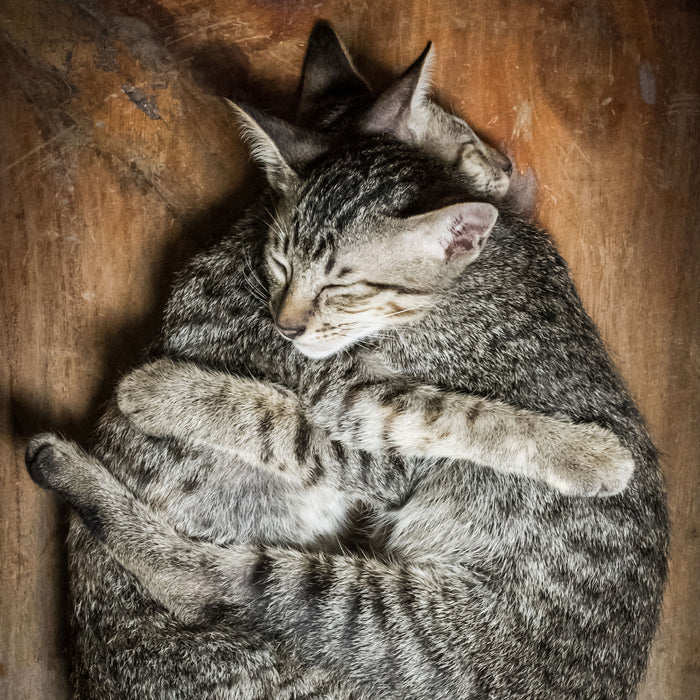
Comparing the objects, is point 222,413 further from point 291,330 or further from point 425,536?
point 425,536

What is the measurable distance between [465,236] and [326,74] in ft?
2.61

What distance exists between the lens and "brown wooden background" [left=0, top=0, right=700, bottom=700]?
7.46ft

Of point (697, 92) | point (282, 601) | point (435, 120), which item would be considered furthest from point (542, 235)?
point (282, 601)

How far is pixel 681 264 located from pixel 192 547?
191 cm

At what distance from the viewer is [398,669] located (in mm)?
1974

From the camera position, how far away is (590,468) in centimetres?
195

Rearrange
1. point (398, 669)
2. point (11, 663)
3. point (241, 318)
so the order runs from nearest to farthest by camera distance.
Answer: point (398, 669), point (241, 318), point (11, 663)

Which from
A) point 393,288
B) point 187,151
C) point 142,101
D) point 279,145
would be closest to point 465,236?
point 393,288

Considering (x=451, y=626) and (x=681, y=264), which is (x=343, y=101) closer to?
(x=681, y=264)

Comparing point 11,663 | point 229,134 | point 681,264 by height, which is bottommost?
point 11,663

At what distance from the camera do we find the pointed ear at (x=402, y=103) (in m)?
1.96

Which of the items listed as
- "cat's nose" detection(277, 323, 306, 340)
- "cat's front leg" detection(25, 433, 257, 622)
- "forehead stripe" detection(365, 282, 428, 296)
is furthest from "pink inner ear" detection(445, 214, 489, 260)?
"cat's front leg" detection(25, 433, 257, 622)

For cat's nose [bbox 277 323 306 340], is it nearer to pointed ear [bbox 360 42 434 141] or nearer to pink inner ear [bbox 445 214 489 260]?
pink inner ear [bbox 445 214 489 260]

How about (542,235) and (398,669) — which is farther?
(542,235)
